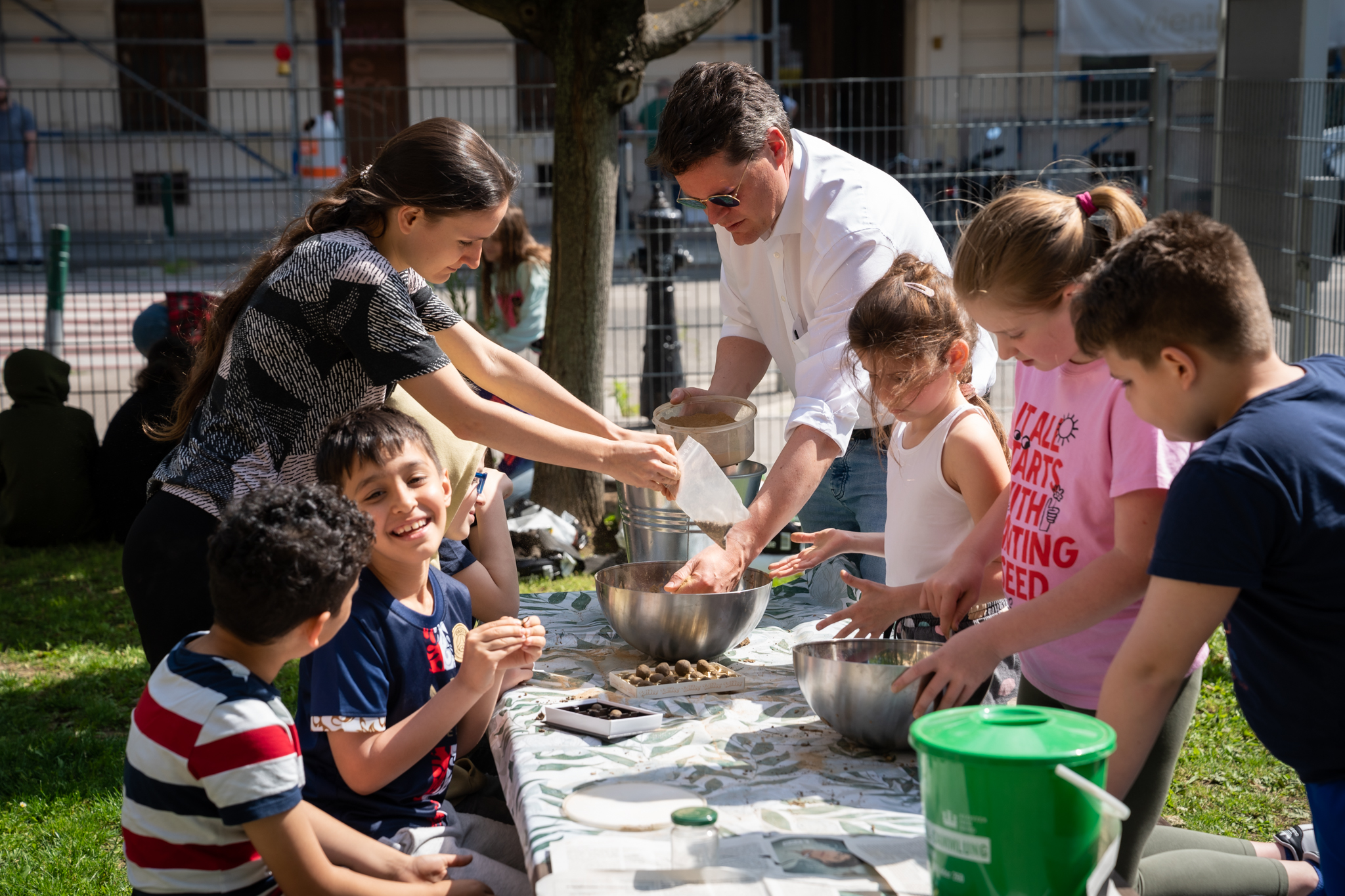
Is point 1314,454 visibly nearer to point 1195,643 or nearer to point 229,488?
point 1195,643

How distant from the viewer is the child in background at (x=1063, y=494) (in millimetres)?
1630

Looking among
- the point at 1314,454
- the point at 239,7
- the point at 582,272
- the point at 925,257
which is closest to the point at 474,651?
the point at 1314,454

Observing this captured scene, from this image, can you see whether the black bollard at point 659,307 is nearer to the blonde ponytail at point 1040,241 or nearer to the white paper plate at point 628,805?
the blonde ponytail at point 1040,241

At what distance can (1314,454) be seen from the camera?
132cm

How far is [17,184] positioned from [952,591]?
813cm

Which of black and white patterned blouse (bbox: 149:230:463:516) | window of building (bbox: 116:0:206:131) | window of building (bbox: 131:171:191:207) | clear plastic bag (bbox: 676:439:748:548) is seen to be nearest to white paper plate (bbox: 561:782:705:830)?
clear plastic bag (bbox: 676:439:748:548)

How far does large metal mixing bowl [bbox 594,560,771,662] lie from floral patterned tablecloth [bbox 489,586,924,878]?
0.25 ft

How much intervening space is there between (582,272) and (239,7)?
14946mm

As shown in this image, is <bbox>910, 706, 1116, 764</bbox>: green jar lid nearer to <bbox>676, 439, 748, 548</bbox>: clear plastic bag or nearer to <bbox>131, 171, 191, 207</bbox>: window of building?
<bbox>676, 439, 748, 548</bbox>: clear plastic bag

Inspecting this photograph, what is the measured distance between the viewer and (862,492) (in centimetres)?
289

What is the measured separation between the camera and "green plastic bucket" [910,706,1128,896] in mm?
1174

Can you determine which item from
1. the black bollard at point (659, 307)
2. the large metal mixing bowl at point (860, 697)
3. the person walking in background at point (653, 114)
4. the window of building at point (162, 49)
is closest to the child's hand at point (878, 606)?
the large metal mixing bowl at point (860, 697)

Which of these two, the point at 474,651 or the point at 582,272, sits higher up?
the point at 582,272

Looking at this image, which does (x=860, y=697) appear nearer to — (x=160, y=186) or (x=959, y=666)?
(x=959, y=666)
